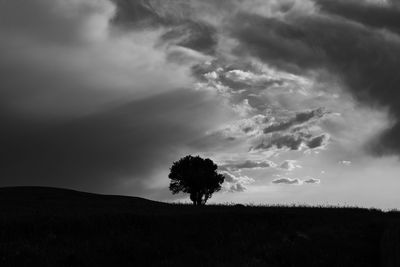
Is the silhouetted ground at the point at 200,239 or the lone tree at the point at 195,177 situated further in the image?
the lone tree at the point at 195,177

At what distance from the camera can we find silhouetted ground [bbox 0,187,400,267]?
75.7 ft

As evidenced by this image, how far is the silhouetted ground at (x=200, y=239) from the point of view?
2308 cm

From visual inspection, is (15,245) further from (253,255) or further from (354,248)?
(354,248)

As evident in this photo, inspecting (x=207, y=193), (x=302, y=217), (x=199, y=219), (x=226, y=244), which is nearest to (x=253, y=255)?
(x=226, y=244)

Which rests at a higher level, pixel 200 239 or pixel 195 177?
pixel 195 177

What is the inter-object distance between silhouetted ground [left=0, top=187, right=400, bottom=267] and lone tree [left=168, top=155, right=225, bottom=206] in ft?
147

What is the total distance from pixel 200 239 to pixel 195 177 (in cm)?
5117

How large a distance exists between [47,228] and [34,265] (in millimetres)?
7124

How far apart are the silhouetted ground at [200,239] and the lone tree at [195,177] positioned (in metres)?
A: 44.9

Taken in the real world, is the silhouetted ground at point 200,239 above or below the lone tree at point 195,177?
below

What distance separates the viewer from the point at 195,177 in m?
78.6

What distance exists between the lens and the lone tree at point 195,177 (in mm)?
79062

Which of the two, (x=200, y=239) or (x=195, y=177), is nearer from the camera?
(x=200, y=239)

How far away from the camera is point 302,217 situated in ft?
109
